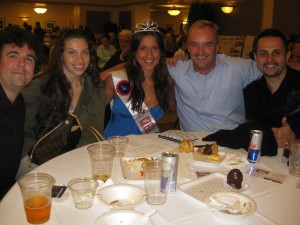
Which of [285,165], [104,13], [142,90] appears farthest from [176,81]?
[104,13]

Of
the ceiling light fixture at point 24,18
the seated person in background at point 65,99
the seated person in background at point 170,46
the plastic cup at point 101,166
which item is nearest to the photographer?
the plastic cup at point 101,166

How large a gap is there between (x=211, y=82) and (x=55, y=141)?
134 cm

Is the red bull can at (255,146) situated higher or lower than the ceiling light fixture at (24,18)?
lower

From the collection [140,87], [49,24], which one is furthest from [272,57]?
[49,24]

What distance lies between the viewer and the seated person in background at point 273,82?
91.3 inches

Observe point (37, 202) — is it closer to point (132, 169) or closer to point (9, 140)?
point (132, 169)

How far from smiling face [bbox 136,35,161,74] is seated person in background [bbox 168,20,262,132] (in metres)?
0.28

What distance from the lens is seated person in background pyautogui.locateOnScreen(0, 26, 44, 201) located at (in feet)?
5.59

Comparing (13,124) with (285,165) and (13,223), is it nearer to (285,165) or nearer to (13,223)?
(13,223)

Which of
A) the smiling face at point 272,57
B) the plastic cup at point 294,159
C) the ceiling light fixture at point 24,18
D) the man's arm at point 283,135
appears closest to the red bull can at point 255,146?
the plastic cup at point 294,159

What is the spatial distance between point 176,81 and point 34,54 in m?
1.23

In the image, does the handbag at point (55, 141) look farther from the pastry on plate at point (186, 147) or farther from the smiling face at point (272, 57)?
the smiling face at point (272, 57)

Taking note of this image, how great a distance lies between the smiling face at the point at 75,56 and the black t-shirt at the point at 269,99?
1.34 meters

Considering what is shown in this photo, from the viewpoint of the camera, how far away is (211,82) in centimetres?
255
